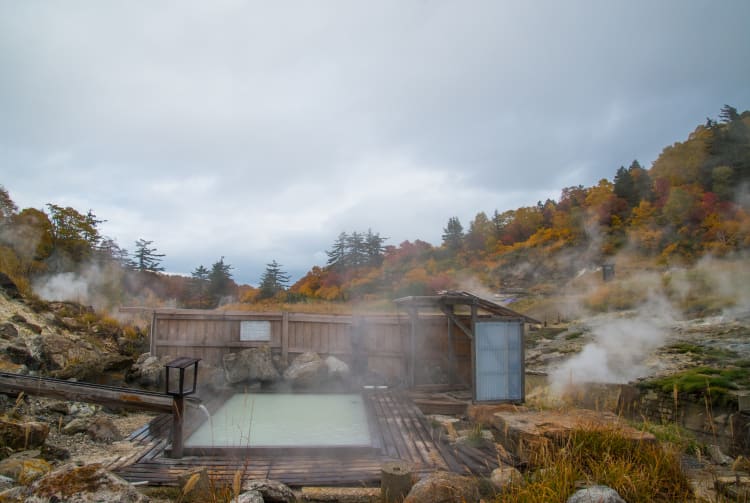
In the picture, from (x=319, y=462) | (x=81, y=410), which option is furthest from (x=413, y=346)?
(x=81, y=410)

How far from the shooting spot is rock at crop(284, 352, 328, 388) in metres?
8.95

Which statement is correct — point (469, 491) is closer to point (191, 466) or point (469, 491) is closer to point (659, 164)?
point (191, 466)

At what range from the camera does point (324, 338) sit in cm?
961

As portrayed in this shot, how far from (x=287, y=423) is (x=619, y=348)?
10350mm

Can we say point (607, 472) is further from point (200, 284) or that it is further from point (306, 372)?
point (200, 284)

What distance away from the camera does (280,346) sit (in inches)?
373

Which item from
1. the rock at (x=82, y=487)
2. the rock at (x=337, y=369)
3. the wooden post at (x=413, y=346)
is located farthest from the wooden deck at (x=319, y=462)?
the rock at (x=337, y=369)

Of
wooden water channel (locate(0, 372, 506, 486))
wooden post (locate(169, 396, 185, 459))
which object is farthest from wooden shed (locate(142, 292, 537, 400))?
wooden post (locate(169, 396, 185, 459))

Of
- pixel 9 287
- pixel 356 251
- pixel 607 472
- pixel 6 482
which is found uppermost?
pixel 356 251

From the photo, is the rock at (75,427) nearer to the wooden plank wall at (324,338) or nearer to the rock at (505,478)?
the wooden plank wall at (324,338)

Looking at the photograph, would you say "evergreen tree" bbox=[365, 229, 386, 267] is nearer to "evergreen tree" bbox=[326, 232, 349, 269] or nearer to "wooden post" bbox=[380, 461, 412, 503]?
"evergreen tree" bbox=[326, 232, 349, 269]

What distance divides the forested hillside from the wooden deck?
46.5 feet

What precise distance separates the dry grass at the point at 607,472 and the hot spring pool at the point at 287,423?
2279 mm

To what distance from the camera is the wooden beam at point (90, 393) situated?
4.91 meters
